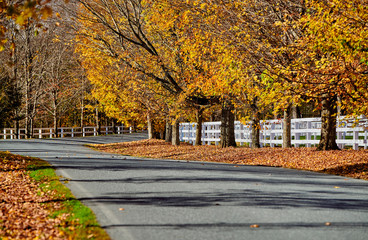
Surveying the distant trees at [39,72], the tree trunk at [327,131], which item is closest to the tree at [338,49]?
the tree trunk at [327,131]

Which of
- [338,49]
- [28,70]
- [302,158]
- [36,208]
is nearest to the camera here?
[36,208]

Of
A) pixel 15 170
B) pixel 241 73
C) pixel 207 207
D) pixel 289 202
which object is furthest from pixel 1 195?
pixel 241 73

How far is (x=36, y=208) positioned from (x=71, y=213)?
1103 millimetres

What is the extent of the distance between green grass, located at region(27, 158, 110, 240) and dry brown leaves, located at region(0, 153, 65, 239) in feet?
0.44

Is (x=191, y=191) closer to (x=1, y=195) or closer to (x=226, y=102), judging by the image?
(x=1, y=195)

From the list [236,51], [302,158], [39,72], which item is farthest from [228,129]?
[39,72]

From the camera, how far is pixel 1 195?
902cm

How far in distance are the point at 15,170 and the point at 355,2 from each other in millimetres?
10676

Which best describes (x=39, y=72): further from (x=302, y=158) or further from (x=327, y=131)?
(x=302, y=158)

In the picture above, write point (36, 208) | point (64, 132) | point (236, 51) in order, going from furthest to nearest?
point (64, 132)
point (236, 51)
point (36, 208)

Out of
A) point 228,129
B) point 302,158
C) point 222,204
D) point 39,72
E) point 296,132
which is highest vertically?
point 39,72

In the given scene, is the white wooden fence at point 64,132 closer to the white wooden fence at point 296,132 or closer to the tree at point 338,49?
the white wooden fence at point 296,132

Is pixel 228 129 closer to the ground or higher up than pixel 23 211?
higher up

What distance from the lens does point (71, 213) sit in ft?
22.6
